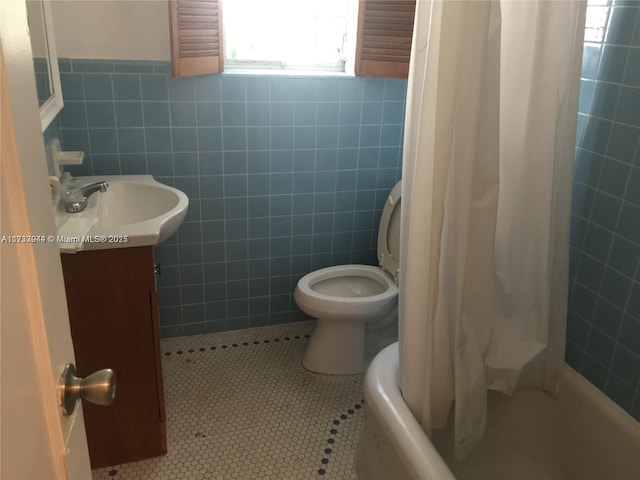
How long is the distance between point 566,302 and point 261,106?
1.38 metres

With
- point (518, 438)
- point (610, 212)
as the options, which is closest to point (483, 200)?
point (610, 212)

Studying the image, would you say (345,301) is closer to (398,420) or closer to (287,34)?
(398,420)

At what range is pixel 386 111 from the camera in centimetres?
248

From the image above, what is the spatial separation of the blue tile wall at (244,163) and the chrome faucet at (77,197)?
15.3 inches

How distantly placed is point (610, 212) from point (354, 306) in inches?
39.4

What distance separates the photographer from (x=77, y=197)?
1.78 metres

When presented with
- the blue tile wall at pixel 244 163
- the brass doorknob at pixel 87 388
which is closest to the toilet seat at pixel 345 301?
the blue tile wall at pixel 244 163

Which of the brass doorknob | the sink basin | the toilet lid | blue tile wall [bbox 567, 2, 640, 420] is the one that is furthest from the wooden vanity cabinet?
blue tile wall [bbox 567, 2, 640, 420]

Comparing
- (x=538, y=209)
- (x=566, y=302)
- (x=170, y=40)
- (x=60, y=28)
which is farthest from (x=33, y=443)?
(x=60, y=28)

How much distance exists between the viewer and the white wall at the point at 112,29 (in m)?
2.01

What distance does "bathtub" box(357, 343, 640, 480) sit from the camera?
148 cm

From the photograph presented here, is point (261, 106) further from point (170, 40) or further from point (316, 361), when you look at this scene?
point (316, 361)

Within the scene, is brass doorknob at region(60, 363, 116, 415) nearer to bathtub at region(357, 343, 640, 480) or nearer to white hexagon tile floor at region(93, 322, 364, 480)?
bathtub at region(357, 343, 640, 480)

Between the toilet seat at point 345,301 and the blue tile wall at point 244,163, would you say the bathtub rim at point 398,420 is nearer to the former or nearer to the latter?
the toilet seat at point 345,301
